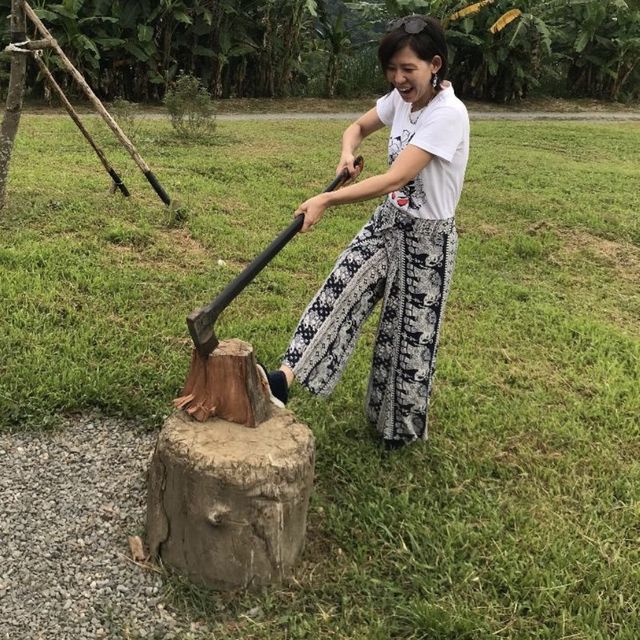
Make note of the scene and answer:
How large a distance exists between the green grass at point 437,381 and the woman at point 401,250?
427 millimetres

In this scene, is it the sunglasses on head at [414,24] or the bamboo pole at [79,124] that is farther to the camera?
the bamboo pole at [79,124]

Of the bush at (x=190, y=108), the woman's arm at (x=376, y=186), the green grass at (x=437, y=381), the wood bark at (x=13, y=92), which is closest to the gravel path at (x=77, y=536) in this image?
the green grass at (x=437, y=381)

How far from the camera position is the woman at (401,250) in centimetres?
253

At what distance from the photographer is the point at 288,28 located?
15219 mm

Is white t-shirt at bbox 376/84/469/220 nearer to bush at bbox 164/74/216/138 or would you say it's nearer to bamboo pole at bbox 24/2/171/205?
bamboo pole at bbox 24/2/171/205

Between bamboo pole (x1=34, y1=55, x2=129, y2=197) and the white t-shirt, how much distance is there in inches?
137

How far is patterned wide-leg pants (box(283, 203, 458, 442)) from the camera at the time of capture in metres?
2.86

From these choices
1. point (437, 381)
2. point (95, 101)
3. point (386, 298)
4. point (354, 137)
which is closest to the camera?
point (386, 298)

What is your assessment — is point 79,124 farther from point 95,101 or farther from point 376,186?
point 376,186

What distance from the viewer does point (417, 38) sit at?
8.14ft

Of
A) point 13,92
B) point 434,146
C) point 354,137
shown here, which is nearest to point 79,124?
point 13,92

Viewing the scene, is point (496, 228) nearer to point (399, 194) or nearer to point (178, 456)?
point (399, 194)

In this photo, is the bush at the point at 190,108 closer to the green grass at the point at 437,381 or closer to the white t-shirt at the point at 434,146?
the green grass at the point at 437,381

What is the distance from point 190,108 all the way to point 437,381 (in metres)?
7.06
